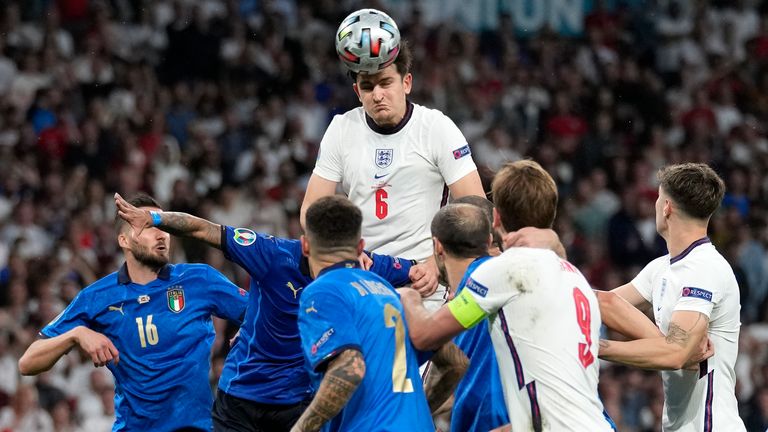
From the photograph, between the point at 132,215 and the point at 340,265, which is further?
the point at 132,215

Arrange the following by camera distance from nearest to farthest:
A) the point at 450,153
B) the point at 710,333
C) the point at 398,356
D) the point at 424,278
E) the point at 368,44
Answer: the point at 398,356, the point at 710,333, the point at 424,278, the point at 368,44, the point at 450,153

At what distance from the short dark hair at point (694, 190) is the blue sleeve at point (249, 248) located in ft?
7.65

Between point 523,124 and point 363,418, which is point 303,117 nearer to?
Result: point 523,124

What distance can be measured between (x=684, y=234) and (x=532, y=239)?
139cm

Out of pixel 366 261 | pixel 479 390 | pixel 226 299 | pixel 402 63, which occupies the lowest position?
pixel 479 390

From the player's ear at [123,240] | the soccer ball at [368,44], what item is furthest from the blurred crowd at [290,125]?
the soccer ball at [368,44]

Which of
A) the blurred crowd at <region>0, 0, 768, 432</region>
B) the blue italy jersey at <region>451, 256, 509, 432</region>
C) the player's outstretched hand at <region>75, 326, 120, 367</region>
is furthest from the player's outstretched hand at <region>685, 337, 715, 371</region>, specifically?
the blurred crowd at <region>0, 0, 768, 432</region>

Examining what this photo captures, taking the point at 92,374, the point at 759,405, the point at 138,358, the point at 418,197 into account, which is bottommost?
the point at 759,405

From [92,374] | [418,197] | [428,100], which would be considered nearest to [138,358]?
[418,197]

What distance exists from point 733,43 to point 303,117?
8.22m

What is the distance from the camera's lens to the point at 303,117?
17.2 meters

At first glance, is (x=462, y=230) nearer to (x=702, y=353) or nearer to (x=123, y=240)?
→ (x=702, y=353)

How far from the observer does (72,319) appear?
306 inches

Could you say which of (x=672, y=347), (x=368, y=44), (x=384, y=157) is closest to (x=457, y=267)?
(x=672, y=347)
